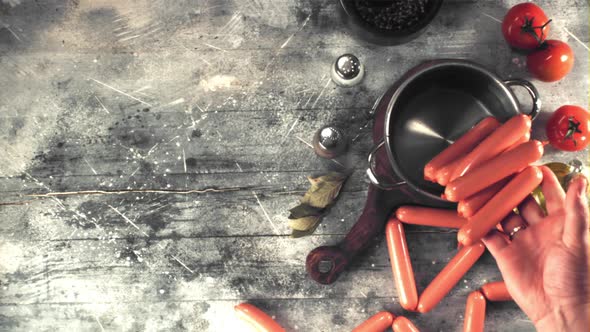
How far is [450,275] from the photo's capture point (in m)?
1.33

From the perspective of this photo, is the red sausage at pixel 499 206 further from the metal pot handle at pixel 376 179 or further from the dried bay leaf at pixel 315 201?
the dried bay leaf at pixel 315 201

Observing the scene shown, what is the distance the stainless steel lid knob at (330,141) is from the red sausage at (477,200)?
38 cm

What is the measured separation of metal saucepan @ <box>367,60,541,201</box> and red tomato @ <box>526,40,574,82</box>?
104mm

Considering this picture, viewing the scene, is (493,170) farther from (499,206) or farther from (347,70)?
(347,70)

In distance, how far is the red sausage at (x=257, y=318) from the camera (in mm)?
1354

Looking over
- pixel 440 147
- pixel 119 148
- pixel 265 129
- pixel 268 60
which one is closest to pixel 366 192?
pixel 440 147

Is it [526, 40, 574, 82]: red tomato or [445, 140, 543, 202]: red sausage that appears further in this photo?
[526, 40, 574, 82]: red tomato

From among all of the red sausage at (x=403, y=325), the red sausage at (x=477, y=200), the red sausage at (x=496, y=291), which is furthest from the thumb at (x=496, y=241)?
the red sausage at (x=403, y=325)

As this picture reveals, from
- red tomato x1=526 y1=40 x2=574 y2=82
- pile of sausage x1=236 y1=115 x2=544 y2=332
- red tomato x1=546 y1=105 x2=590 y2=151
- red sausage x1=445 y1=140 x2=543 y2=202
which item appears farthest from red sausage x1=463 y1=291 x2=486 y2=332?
red tomato x1=526 y1=40 x2=574 y2=82

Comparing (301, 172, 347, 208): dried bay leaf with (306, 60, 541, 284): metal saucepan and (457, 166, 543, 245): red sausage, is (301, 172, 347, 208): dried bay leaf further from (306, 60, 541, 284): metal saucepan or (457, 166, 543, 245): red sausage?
(457, 166, 543, 245): red sausage

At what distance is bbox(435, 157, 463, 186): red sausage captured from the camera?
1170mm

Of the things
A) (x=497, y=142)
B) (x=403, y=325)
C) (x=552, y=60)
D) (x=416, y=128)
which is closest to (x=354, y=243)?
(x=403, y=325)

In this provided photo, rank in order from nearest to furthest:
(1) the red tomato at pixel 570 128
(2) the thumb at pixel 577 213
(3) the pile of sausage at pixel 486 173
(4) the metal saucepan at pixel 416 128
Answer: (2) the thumb at pixel 577 213 < (3) the pile of sausage at pixel 486 173 < (4) the metal saucepan at pixel 416 128 < (1) the red tomato at pixel 570 128

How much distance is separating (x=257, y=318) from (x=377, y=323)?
1.13 feet
